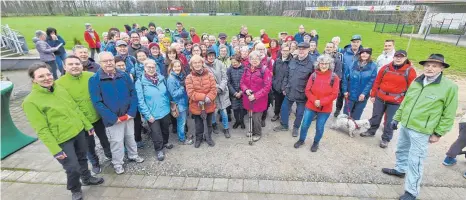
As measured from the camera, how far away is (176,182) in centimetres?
365

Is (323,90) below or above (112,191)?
above

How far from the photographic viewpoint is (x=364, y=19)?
125 feet

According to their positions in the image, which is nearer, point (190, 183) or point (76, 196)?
point (76, 196)

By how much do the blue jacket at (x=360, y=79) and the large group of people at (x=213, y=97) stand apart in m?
0.02

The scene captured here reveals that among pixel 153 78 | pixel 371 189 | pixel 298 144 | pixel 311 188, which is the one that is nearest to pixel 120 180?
pixel 153 78

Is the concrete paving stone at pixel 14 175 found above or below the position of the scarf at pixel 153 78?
below

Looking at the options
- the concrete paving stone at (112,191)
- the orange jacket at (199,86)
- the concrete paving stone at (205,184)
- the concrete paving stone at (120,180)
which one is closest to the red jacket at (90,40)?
the orange jacket at (199,86)

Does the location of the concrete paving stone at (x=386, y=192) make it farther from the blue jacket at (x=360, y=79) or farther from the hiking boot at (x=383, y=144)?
the blue jacket at (x=360, y=79)

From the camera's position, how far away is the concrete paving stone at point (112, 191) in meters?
3.41

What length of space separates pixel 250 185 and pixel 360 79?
10.4 feet

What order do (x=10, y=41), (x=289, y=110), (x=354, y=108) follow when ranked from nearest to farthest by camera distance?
1. (x=289, y=110)
2. (x=354, y=108)
3. (x=10, y=41)

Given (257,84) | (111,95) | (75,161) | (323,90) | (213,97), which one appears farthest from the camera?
(257,84)

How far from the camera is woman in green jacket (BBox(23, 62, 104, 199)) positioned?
2795mm

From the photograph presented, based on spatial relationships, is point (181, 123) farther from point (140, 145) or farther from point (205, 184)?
point (205, 184)
